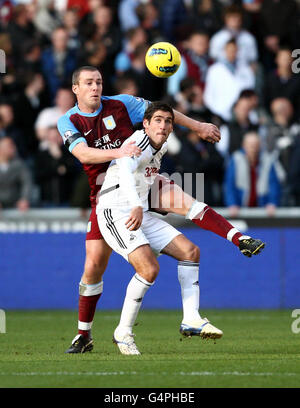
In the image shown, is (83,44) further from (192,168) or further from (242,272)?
(242,272)

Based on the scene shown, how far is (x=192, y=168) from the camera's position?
611 inches

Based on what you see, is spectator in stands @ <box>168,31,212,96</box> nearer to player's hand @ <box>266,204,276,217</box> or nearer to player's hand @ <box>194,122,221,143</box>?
player's hand @ <box>266,204,276,217</box>

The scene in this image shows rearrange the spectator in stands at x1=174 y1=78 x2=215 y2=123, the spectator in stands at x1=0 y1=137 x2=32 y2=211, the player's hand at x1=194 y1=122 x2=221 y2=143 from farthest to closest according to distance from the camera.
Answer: the spectator in stands at x1=174 y1=78 x2=215 y2=123, the spectator in stands at x1=0 y1=137 x2=32 y2=211, the player's hand at x1=194 y1=122 x2=221 y2=143

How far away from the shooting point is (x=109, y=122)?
972 cm

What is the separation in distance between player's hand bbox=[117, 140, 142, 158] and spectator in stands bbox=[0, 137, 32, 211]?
22.4ft

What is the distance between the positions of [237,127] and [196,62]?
6.42 feet

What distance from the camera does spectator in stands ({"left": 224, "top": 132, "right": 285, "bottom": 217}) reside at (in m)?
15.5

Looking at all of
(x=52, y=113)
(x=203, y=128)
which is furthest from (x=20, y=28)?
(x=203, y=128)

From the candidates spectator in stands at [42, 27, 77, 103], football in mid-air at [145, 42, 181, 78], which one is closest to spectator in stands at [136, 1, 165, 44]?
spectator in stands at [42, 27, 77, 103]

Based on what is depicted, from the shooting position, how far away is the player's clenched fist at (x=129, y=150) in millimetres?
8977

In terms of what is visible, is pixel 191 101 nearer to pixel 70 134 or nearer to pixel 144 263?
pixel 70 134

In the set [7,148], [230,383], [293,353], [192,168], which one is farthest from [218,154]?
[230,383]

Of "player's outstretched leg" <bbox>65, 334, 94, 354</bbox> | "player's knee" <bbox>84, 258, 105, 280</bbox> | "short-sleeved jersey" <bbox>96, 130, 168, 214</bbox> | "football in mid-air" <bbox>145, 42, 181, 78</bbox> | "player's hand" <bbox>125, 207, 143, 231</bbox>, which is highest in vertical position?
"football in mid-air" <bbox>145, 42, 181, 78</bbox>

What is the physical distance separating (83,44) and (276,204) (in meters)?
4.63
